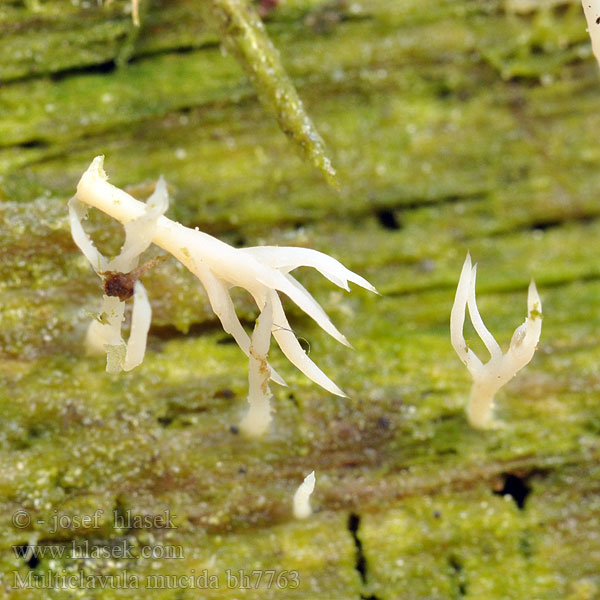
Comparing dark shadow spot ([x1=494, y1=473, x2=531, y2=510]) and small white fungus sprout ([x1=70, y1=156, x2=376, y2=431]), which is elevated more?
small white fungus sprout ([x1=70, y1=156, x2=376, y2=431])

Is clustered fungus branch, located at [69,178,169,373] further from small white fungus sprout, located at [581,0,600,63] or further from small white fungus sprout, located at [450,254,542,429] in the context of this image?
small white fungus sprout, located at [581,0,600,63]

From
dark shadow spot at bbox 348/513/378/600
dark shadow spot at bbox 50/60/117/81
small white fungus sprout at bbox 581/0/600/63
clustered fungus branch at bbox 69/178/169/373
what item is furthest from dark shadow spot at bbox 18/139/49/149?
small white fungus sprout at bbox 581/0/600/63

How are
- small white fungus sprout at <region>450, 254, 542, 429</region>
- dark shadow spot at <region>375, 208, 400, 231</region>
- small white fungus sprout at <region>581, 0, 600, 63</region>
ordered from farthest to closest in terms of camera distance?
dark shadow spot at <region>375, 208, 400, 231</region>, small white fungus sprout at <region>581, 0, 600, 63</region>, small white fungus sprout at <region>450, 254, 542, 429</region>

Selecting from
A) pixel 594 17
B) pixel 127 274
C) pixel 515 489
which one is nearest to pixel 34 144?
pixel 127 274

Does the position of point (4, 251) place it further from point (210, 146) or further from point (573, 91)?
point (573, 91)

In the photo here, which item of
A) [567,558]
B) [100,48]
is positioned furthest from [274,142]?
[567,558]

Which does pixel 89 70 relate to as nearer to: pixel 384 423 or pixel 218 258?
pixel 218 258

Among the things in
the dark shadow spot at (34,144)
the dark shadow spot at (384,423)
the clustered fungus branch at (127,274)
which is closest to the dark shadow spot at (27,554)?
the clustered fungus branch at (127,274)
